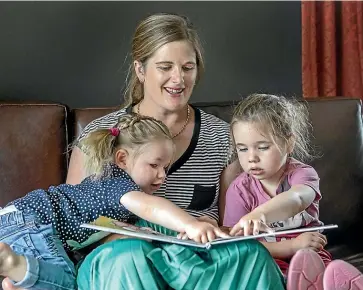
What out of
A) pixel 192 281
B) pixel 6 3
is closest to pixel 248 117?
pixel 192 281

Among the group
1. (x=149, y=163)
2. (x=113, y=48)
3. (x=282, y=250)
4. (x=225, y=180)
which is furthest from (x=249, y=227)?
(x=113, y=48)

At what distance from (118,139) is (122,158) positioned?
57 mm

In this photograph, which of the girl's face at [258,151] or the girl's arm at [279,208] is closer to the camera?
the girl's arm at [279,208]

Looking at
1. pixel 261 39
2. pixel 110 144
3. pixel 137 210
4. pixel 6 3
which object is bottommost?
pixel 137 210

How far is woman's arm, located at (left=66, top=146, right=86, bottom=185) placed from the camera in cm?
219

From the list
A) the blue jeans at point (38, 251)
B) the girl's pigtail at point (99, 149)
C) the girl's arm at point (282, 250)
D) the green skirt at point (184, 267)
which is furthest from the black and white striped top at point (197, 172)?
the green skirt at point (184, 267)

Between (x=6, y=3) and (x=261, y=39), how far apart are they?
107cm

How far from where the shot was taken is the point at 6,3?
9.32 feet

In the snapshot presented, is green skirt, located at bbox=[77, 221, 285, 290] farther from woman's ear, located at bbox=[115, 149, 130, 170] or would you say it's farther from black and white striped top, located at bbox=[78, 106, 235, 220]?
black and white striped top, located at bbox=[78, 106, 235, 220]

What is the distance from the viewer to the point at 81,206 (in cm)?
191

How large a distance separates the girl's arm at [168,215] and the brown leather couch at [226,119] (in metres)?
0.58

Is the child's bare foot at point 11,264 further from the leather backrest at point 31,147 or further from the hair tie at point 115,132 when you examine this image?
the leather backrest at point 31,147

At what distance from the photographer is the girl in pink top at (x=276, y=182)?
187cm

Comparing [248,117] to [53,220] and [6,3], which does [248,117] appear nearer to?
[53,220]
